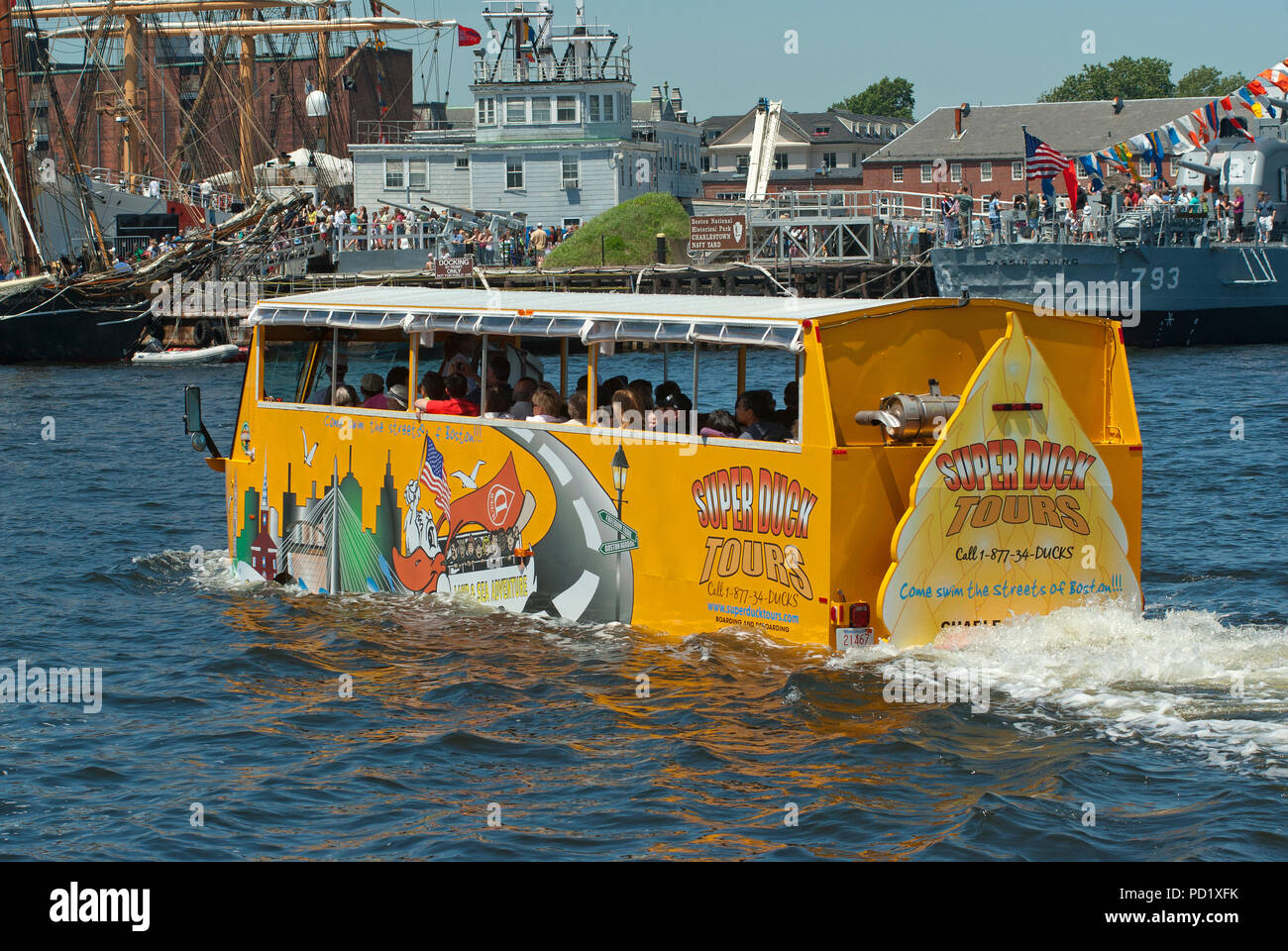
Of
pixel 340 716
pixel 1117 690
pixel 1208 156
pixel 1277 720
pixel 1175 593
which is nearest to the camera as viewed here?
pixel 1277 720

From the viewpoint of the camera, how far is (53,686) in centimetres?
1245

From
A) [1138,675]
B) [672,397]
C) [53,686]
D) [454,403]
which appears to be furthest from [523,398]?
[1138,675]

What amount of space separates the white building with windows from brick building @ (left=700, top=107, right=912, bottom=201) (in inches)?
891

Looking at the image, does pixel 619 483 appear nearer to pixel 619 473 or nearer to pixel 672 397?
pixel 619 473

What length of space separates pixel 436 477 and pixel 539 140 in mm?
60738

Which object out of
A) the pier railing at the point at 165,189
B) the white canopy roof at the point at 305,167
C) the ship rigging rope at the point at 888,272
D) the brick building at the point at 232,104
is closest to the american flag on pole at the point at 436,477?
the ship rigging rope at the point at 888,272

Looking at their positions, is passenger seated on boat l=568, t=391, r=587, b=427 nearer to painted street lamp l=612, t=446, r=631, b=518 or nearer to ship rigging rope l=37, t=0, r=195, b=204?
painted street lamp l=612, t=446, r=631, b=518

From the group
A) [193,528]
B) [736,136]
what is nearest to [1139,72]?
[736,136]

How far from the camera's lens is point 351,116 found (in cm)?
9162

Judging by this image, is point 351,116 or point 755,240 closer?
point 755,240

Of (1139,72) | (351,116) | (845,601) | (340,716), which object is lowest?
(340,716)
